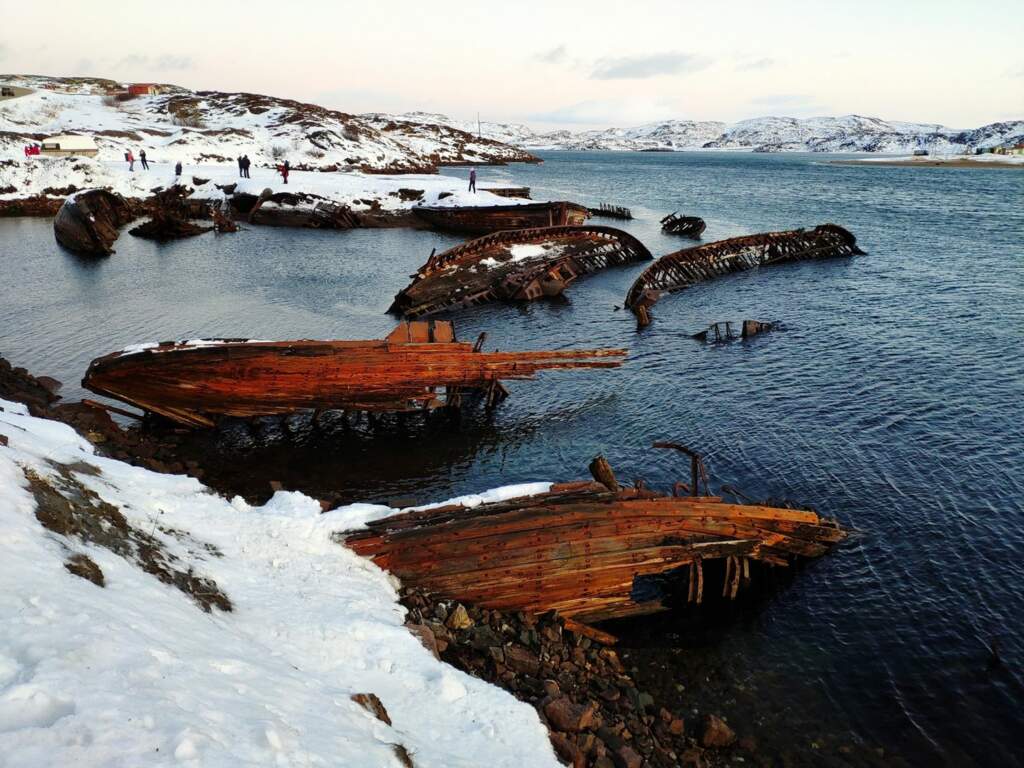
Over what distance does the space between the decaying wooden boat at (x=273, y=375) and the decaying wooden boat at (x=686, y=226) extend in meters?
48.8

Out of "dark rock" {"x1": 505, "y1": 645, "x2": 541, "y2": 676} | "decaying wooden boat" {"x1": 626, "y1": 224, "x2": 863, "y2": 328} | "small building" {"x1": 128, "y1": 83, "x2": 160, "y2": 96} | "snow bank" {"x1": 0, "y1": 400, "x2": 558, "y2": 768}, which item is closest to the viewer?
"snow bank" {"x1": 0, "y1": 400, "x2": 558, "y2": 768}

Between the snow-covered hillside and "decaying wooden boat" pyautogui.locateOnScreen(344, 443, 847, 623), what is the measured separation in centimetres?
7994

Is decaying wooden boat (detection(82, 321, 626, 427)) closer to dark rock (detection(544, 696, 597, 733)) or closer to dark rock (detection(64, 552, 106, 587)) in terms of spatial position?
dark rock (detection(64, 552, 106, 587))

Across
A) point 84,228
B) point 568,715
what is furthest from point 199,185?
point 568,715

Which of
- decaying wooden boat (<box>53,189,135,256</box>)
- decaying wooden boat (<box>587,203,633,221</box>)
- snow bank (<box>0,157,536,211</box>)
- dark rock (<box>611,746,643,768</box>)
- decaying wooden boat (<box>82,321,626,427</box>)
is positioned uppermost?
snow bank (<box>0,157,536,211</box>)

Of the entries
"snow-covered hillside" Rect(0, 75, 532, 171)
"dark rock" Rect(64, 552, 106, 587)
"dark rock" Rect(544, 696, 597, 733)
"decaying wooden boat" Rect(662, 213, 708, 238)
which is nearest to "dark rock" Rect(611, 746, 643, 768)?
"dark rock" Rect(544, 696, 597, 733)

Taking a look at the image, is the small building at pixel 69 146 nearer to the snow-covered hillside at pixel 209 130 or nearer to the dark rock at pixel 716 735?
the snow-covered hillside at pixel 209 130

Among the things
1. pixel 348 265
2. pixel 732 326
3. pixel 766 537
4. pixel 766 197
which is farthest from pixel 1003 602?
pixel 766 197

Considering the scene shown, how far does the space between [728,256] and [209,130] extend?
87.9 metres

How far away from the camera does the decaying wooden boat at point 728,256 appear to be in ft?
131

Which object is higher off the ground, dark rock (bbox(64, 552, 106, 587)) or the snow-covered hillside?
the snow-covered hillside

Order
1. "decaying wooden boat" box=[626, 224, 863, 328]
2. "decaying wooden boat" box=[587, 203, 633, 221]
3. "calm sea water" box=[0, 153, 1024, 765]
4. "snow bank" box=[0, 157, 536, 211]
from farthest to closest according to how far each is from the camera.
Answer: "decaying wooden boat" box=[587, 203, 633, 221] → "snow bank" box=[0, 157, 536, 211] → "decaying wooden boat" box=[626, 224, 863, 328] → "calm sea water" box=[0, 153, 1024, 765]

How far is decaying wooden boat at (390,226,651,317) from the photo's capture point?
3625cm

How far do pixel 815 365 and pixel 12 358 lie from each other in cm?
3213
